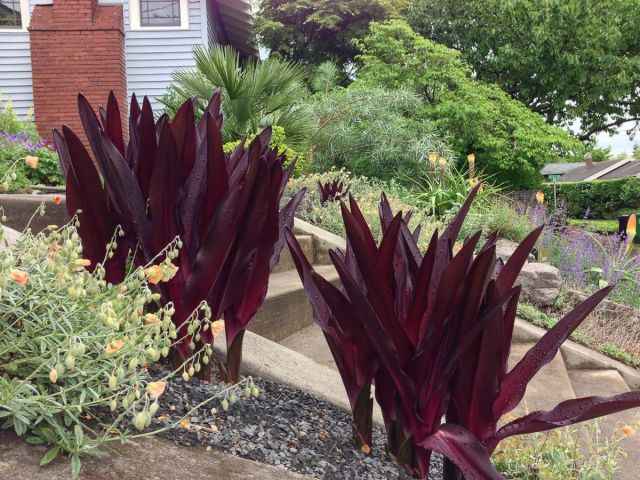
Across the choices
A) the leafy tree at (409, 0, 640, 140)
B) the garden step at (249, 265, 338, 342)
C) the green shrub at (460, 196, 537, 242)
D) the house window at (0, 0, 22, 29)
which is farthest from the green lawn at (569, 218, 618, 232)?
the house window at (0, 0, 22, 29)

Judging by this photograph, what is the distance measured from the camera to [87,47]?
11133 millimetres

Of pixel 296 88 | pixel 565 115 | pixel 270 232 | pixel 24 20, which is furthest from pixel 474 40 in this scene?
pixel 270 232

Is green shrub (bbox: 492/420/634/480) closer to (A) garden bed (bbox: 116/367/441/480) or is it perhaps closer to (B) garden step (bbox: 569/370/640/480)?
(A) garden bed (bbox: 116/367/441/480)

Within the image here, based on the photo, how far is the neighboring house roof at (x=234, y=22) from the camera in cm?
1439

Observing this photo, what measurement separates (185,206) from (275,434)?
735 millimetres

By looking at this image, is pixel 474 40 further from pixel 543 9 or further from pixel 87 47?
pixel 87 47

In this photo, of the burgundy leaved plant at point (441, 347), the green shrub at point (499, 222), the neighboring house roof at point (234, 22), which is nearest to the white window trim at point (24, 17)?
the neighboring house roof at point (234, 22)

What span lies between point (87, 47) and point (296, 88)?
13.4 ft

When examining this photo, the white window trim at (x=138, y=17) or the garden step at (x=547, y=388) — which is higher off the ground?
the white window trim at (x=138, y=17)

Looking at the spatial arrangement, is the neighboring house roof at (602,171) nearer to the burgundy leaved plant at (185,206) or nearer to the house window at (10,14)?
the house window at (10,14)

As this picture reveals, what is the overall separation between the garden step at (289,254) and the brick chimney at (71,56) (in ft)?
24.9

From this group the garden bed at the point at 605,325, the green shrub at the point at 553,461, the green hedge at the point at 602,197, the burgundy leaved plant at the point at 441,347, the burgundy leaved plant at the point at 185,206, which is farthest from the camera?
the green hedge at the point at 602,197

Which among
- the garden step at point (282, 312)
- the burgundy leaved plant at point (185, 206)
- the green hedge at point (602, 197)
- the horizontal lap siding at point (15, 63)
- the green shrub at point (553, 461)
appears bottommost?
the green hedge at point (602, 197)

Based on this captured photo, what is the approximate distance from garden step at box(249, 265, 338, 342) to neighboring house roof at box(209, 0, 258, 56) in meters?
11.4
